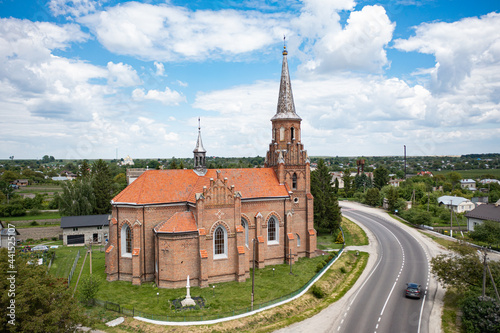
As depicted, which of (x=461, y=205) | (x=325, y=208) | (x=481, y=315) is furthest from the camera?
(x=461, y=205)

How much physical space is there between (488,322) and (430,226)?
49.5 m

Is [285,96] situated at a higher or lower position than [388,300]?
higher

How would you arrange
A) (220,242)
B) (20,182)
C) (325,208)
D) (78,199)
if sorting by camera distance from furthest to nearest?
(20,182), (78,199), (325,208), (220,242)

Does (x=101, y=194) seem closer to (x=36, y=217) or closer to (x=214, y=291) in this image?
(x=36, y=217)

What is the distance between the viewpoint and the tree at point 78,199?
67062 millimetres

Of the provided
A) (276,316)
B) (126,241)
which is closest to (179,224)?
(126,241)

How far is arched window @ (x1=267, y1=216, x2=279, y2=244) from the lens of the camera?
1802 inches

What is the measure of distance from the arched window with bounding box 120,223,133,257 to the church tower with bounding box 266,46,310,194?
21351 millimetres

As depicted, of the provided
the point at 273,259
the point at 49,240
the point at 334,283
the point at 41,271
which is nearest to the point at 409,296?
the point at 334,283

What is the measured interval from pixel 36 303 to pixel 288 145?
35.0m

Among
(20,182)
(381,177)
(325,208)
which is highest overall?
(381,177)

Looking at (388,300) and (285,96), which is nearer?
(388,300)

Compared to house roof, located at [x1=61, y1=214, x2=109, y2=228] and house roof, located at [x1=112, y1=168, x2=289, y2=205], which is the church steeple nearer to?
house roof, located at [x1=112, y1=168, x2=289, y2=205]

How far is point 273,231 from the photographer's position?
151 feet
